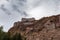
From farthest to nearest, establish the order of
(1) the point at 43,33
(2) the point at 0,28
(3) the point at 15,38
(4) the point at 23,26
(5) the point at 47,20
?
1. (4) the point at 23,26
2. (5) the point at 47,20
3. (1) the point at 43,33
4. (2) the point at 0,28
5. (3) the point at 15,38

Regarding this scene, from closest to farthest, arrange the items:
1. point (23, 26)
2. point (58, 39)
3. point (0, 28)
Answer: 1. point (0, 28)
2. point (58, 39)
3. point (23, 26)

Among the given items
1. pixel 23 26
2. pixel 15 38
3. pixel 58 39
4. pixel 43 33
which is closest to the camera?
pixel 15 38

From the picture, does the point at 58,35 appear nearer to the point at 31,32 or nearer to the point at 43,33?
the point at 43,33

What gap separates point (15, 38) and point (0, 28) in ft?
13.0

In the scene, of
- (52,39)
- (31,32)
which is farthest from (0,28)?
(31,32)

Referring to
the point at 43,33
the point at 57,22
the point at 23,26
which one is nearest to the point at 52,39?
the point at 43,33

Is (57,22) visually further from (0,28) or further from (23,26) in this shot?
(0,28)

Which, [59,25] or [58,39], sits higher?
[59,25]

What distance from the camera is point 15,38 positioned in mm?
36094

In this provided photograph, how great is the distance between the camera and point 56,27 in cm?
5884

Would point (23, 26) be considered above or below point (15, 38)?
above

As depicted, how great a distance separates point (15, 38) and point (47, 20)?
27227 millimetres

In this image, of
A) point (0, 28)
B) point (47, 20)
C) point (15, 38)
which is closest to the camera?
point (15, 38)

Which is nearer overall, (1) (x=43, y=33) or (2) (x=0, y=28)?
(2) (x=0, y=28)
